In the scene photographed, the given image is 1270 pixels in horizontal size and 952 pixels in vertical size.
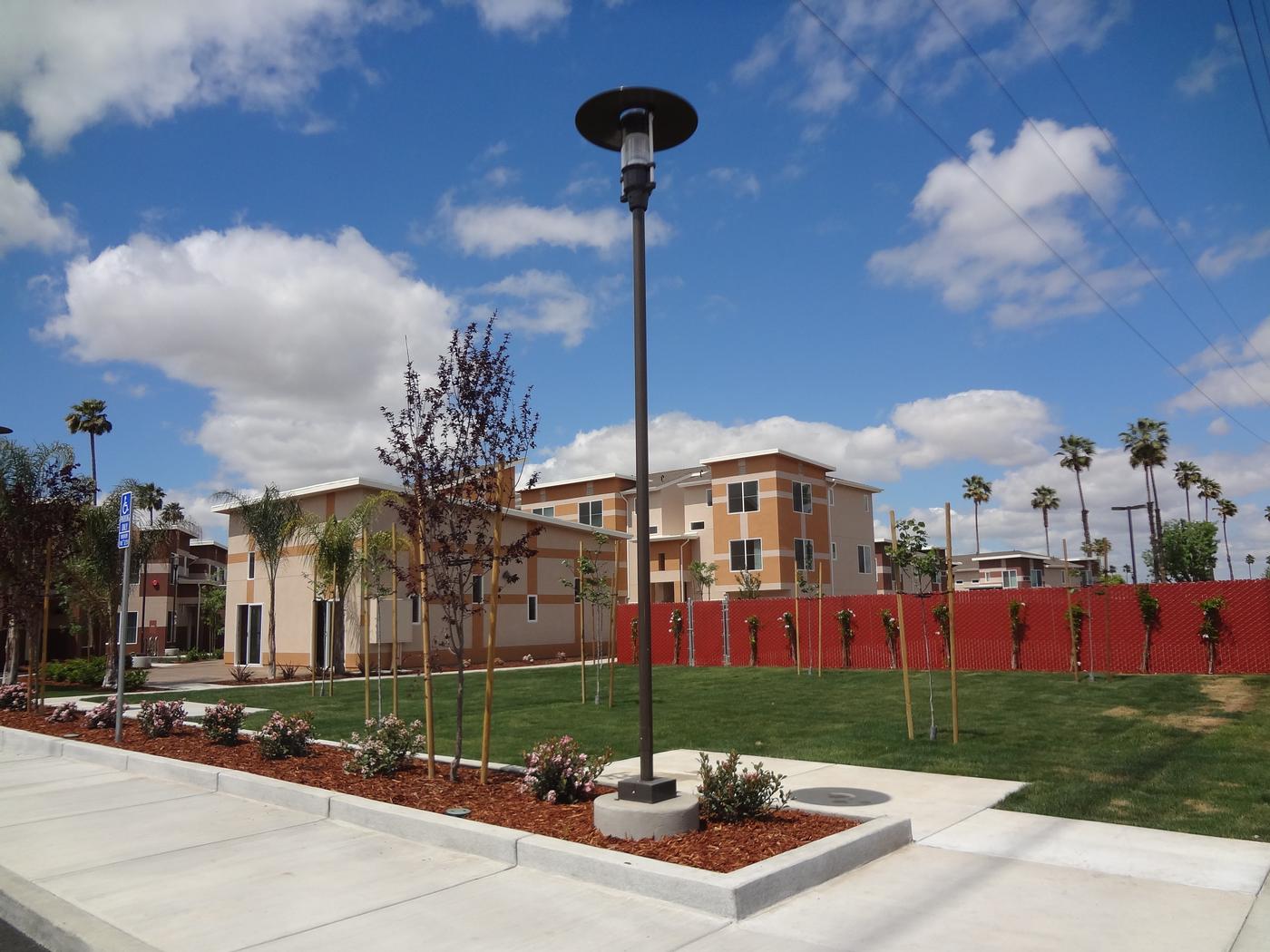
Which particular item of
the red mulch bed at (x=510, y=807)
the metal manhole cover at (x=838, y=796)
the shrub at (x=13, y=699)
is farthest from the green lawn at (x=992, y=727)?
the shrub at (x=13, y=699)

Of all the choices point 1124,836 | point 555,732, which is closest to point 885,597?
point 555,732

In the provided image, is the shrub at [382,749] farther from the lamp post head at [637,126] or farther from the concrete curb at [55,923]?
the lamp post head at [637,126]

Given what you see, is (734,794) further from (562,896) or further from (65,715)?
(65,715)

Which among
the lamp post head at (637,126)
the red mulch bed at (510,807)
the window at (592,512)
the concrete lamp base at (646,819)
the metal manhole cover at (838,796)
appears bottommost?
the metal manhole cover at (838,796)

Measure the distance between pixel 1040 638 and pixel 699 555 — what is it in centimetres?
2871

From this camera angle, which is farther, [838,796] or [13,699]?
[13,699]

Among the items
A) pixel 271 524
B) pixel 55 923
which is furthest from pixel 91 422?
pixel 55 923

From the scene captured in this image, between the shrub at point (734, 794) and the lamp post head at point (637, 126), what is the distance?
471 cm

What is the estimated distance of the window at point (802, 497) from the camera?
49750mm

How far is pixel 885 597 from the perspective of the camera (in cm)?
2711

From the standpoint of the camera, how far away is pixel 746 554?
162ft

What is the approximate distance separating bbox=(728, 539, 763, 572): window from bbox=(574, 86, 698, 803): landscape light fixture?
41.7 m

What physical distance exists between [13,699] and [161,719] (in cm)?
713

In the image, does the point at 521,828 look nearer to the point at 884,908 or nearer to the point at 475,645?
the point at 884,908
